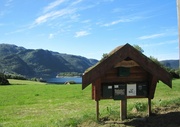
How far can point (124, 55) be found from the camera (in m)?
9.08

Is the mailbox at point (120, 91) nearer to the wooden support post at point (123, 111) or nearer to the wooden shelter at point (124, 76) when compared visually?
the wooden shelter at point (124, 76)

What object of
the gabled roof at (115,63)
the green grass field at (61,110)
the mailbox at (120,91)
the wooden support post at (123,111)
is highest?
the gabled roof at (115,63)

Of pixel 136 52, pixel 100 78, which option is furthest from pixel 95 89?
pixel 136 52

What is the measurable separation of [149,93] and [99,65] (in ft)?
7.10

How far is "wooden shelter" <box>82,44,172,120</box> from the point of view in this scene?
355 inches

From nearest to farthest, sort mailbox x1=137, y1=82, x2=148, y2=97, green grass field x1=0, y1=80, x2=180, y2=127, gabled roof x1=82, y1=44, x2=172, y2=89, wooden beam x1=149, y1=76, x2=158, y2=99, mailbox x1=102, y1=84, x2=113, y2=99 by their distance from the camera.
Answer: gabled roof x1=82, y1=44, x2=172, y2=89 < mailbox x1=102, y1=84, x2=113, y2=99 < wooden beam x1=149, y1=76, x2=158, y2=99 < mailbox x1=137, y1=82, x2=148, y2=97 < green grass field x1=0, y1=80, x2=180, y2=127

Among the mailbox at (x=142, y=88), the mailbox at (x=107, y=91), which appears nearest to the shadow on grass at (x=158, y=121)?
the mailbox at (x=142, y=88)

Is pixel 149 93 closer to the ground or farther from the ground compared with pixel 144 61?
closer to the ground

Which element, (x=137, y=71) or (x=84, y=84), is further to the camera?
(x=137, y=71)

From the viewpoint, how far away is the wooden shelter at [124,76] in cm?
901

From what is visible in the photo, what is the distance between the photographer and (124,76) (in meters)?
9.66

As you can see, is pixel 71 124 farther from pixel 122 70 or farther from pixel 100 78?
pixel 122 70

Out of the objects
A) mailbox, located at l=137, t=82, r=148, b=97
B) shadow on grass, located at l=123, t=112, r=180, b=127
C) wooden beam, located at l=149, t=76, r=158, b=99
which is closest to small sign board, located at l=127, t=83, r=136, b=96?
mailbox, located at l=137, t=82, r=148, b=97

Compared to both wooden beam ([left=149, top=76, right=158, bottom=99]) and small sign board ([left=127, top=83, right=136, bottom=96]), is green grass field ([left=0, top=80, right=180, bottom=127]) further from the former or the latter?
wooden beam ([left=149, top=76, right=158, bottom=99])
